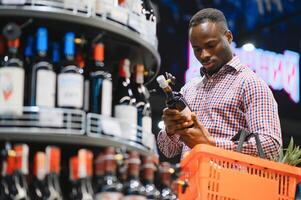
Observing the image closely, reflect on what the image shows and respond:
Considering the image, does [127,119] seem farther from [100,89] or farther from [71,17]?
[71,17]

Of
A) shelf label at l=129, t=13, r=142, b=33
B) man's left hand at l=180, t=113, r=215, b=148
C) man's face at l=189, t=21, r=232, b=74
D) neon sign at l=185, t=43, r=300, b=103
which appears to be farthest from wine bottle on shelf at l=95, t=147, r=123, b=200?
neon sign at l=185, t=43, r=300, b=103

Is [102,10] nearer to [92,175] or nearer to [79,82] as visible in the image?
[79,82]

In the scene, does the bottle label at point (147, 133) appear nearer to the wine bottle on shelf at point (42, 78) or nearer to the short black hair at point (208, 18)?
the wine bottle on shelf at point (42, 78)

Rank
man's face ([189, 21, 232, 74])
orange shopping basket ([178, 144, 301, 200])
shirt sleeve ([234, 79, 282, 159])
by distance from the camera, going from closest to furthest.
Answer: orange shopping basket ([178, 144, 301, 200])
shirt sleeve ([234, 79, 282, 159])
man's face ([189, 21, 232, 74])

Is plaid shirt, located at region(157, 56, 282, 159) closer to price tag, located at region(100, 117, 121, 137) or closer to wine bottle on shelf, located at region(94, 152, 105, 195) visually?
price tag, located at region(100, 117, 121, 137)

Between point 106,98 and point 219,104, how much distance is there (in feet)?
3.82

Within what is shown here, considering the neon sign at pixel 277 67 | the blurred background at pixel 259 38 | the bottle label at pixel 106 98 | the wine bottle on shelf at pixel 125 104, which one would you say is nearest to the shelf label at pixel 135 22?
the wine bottle on shelf at pixel 125 104

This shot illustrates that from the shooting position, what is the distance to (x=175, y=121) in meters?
3.38

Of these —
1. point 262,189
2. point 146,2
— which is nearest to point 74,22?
point 146,2

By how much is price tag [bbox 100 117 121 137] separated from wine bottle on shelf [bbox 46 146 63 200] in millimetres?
184

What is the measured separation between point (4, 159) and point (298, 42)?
7560mm

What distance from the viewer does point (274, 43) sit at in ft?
31.1

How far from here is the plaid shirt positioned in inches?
138

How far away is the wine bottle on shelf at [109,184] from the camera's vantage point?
247 centimetres
